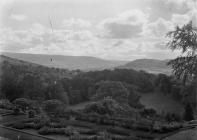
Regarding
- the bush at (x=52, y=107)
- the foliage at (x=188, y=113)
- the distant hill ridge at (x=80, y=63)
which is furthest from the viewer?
the distant hill ridge at (x=80, y=63)

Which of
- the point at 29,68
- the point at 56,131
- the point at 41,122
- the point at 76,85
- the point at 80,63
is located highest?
the point at 80,63

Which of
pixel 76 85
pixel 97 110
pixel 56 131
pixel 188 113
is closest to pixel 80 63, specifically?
pixel 76 85

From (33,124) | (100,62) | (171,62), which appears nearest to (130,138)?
(171,62)

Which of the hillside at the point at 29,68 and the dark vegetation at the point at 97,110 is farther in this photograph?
the hillside at the point at 29,68

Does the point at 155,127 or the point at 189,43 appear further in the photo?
the point at 155,127

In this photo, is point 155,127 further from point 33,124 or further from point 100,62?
point 100,62

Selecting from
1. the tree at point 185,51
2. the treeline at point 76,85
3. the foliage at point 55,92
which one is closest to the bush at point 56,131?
the tree at point 185,51

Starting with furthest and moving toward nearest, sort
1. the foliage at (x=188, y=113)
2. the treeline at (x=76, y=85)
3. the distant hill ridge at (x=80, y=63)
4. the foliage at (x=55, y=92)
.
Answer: the distant hill ridge at (x=80, y=63) → the foliage at (x=55, y=92) → the treeline at (x=76, y=85) → the foliage at (x=188, y=113)

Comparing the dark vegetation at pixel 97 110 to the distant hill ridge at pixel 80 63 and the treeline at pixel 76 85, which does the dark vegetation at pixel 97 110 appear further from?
the distant hill ridge at pixel 80 63

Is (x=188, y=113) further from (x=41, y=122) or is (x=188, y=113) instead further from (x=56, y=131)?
(x=56, y=131)
